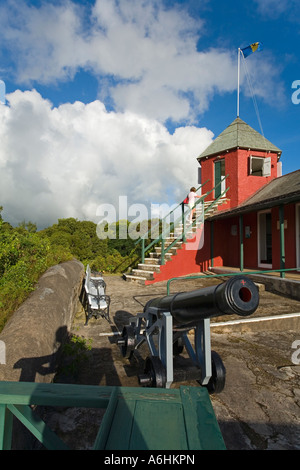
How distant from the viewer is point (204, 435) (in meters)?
0.94

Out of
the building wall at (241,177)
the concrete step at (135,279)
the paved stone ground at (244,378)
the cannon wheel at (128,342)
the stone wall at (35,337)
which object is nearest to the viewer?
the stone wall at (35,337)

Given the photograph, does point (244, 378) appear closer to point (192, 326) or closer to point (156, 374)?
point (192, 326)

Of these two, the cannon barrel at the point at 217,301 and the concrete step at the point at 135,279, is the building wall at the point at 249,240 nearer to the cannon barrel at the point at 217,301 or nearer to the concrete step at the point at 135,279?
the concrete step at the point at 135,279

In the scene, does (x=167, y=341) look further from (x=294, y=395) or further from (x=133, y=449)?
(x=133, y=449)

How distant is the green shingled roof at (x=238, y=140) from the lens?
13656 millimetres

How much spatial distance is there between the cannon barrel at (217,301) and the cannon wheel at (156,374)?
0.49m

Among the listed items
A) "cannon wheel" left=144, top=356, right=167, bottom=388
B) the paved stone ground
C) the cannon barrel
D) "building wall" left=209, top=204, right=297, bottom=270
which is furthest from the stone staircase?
the cannon barrel

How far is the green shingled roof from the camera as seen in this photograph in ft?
44.8

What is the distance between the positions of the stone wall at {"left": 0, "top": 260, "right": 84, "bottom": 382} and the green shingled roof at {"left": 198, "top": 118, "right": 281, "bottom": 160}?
39.9 ft

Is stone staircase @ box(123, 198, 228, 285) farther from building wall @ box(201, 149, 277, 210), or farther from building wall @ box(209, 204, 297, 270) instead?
building wall @ box(209, 204, 297, 270)

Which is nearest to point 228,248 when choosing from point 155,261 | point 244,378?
point 155,261

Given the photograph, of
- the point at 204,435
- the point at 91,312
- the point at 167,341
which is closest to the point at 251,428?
the point at 167,341

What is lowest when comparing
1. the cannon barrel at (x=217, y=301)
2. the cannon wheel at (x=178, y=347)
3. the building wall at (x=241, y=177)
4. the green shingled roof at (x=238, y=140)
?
the cannon wheel at (x=178, y=347)

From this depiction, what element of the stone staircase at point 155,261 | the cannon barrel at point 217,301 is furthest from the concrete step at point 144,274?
the cannon barrel at point 217,301
